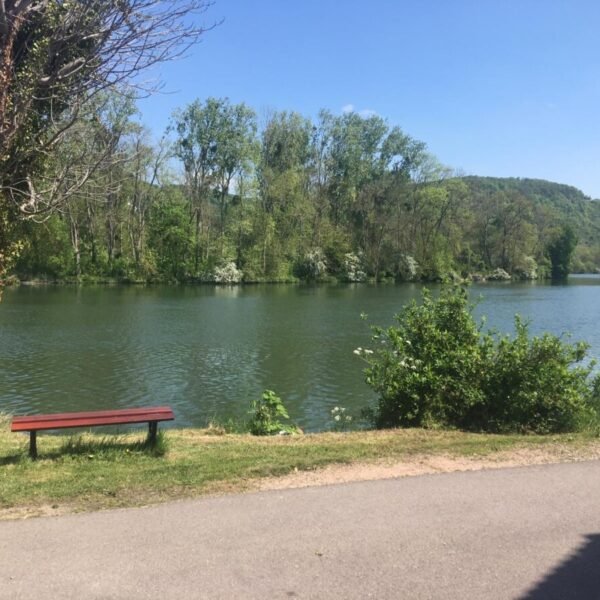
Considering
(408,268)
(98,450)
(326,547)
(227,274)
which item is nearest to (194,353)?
(98,450)

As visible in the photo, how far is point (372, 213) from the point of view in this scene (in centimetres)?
7750

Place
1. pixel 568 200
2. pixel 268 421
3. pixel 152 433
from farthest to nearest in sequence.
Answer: pixel 568 200, pixel 268 421, pixel 152 433

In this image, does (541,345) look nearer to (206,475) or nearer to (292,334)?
(206,475)

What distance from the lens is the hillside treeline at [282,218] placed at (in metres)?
61.0

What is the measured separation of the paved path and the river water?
5.99 metres

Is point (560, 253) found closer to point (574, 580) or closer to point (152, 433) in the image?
point (152, 433)

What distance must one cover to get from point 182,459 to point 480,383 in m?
4.60

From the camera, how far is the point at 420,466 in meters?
6.01

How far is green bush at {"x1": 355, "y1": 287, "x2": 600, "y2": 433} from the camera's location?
8.31 meters

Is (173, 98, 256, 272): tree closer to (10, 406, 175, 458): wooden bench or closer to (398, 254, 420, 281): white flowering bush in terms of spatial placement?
(398, 254, 420, 281): white flowering bush

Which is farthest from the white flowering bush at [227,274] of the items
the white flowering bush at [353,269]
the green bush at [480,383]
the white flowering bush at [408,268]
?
the green bush at [480,383]

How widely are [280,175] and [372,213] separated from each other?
562 inches

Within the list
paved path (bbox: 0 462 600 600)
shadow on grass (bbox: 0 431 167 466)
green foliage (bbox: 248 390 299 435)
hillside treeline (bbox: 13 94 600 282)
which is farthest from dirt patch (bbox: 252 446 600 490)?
hillside treeline (bbox: 13 94 600 282)

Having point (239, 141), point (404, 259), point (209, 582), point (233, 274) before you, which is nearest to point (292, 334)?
point (209, 582)
